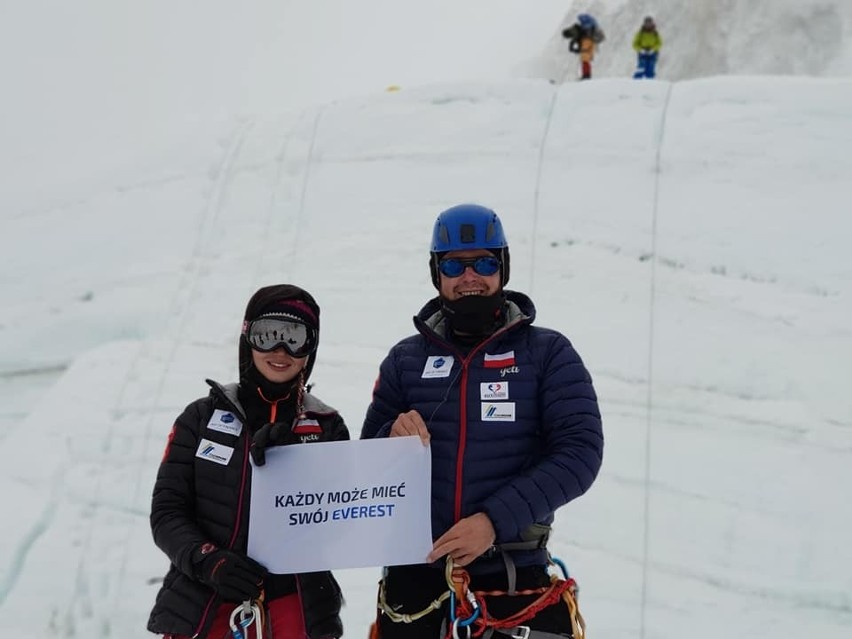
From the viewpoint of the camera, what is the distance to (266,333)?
6.43 ft

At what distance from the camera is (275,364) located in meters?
1.96

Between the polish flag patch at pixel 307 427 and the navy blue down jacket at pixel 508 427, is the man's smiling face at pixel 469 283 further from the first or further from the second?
the polish flag patch at pixel 307 427

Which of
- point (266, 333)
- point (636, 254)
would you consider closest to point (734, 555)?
point (636, 254)

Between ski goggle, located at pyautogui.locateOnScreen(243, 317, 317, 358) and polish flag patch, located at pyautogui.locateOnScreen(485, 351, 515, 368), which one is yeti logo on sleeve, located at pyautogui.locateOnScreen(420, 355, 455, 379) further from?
ski goggle, located at pyautogui.locateOnScreen(243, 317, 317, 358)

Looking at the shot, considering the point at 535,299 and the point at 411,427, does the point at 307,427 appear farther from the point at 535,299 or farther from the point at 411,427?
the point at 535,299

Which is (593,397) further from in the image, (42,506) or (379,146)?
(379,146)

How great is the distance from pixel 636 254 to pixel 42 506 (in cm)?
388

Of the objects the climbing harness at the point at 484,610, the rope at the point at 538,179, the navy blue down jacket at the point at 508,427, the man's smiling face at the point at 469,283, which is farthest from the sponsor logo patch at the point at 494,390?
the rope at the point at 538,179

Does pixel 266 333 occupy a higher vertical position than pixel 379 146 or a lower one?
lower

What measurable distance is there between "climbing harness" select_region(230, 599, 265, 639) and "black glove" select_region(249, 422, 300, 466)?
0.33m

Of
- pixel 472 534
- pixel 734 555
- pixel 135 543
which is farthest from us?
pixel 135 543

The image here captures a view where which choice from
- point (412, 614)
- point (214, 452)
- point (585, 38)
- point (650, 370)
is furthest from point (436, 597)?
point (585, 38)

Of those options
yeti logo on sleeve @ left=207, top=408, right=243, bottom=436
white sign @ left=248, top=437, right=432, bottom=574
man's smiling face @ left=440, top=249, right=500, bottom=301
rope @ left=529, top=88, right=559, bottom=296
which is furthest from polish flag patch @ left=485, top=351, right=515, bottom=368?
rope @ left=529, top=88, right=559, bottom=296

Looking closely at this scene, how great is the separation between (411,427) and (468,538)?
0.28 metres
